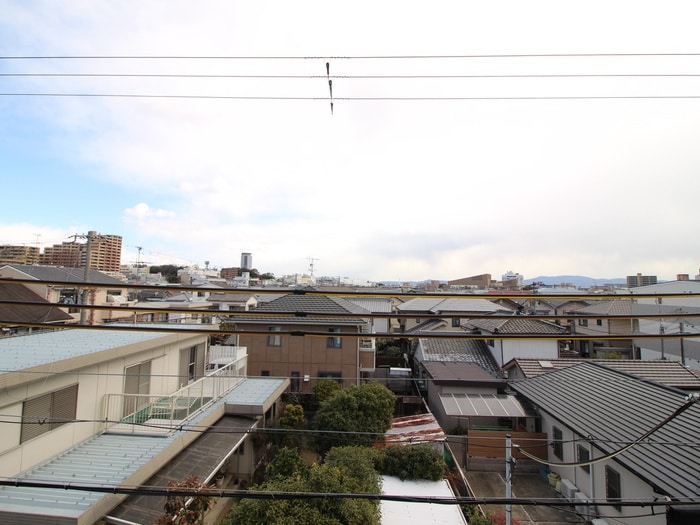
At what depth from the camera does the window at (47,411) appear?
5.59 m

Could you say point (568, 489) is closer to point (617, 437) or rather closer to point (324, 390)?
point (617, 437)

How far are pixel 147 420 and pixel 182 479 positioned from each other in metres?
2.13

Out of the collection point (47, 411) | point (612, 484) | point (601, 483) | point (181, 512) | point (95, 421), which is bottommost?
point (601, 483)

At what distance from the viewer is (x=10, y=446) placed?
17.4 ft

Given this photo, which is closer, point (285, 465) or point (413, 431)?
point (285, 465)

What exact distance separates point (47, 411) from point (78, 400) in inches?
22.9

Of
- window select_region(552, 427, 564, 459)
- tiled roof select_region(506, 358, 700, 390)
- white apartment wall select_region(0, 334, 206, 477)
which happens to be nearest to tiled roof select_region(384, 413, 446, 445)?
window select_region(552, 427, 564, 459)

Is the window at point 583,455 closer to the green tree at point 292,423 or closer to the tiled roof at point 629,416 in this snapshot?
the tiled roof at point 629,416

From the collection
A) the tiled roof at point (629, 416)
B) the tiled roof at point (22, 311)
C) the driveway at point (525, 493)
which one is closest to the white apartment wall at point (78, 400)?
the tiled roof at point (629, 416)

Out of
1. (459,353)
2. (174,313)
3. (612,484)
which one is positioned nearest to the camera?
(174,313)

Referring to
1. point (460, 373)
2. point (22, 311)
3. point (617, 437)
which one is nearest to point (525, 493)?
point (617, 437)

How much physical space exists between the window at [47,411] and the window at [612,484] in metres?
10.7

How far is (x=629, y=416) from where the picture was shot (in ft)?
28.5

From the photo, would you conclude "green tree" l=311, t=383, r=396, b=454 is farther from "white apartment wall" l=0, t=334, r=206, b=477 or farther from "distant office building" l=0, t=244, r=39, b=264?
"distant office building" l=0, t=244, r=39, b=264
